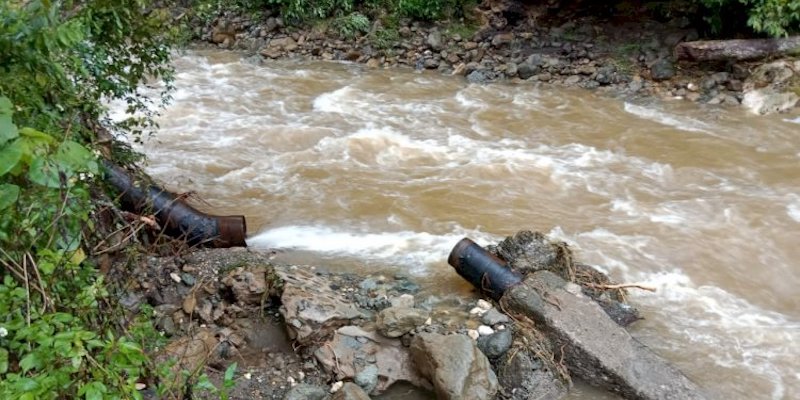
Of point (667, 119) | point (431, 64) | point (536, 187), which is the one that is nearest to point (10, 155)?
point (536, 187)

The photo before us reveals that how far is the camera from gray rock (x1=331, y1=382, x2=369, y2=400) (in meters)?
3.53

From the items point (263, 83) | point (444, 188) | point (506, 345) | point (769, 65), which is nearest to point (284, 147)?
point (444, 188)

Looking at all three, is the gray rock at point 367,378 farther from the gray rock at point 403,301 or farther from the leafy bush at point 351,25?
the leafy bush at point 351,25

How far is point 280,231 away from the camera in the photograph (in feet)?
19.8

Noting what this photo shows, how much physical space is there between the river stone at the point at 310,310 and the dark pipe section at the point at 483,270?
3.08 ft

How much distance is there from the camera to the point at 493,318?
438 cm

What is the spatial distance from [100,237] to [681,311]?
409cm

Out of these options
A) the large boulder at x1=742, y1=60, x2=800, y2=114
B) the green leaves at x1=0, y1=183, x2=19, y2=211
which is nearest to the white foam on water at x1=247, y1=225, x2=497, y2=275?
the green leaves at x1=0, y1=183, x2=19, y2=211

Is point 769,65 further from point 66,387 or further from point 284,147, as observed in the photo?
point 66,387

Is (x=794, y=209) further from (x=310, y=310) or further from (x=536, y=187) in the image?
(x=310, y=310)

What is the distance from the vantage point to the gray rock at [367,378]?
12.4 feet

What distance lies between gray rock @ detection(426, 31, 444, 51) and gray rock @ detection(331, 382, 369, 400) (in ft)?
32.9

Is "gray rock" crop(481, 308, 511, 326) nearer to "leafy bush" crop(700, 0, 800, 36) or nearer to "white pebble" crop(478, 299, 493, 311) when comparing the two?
"white pebble" crop(478, 299, 493, 311)

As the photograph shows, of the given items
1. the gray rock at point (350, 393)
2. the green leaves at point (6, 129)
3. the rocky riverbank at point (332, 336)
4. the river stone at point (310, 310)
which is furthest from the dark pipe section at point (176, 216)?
the green leaves at point (6, 129)
